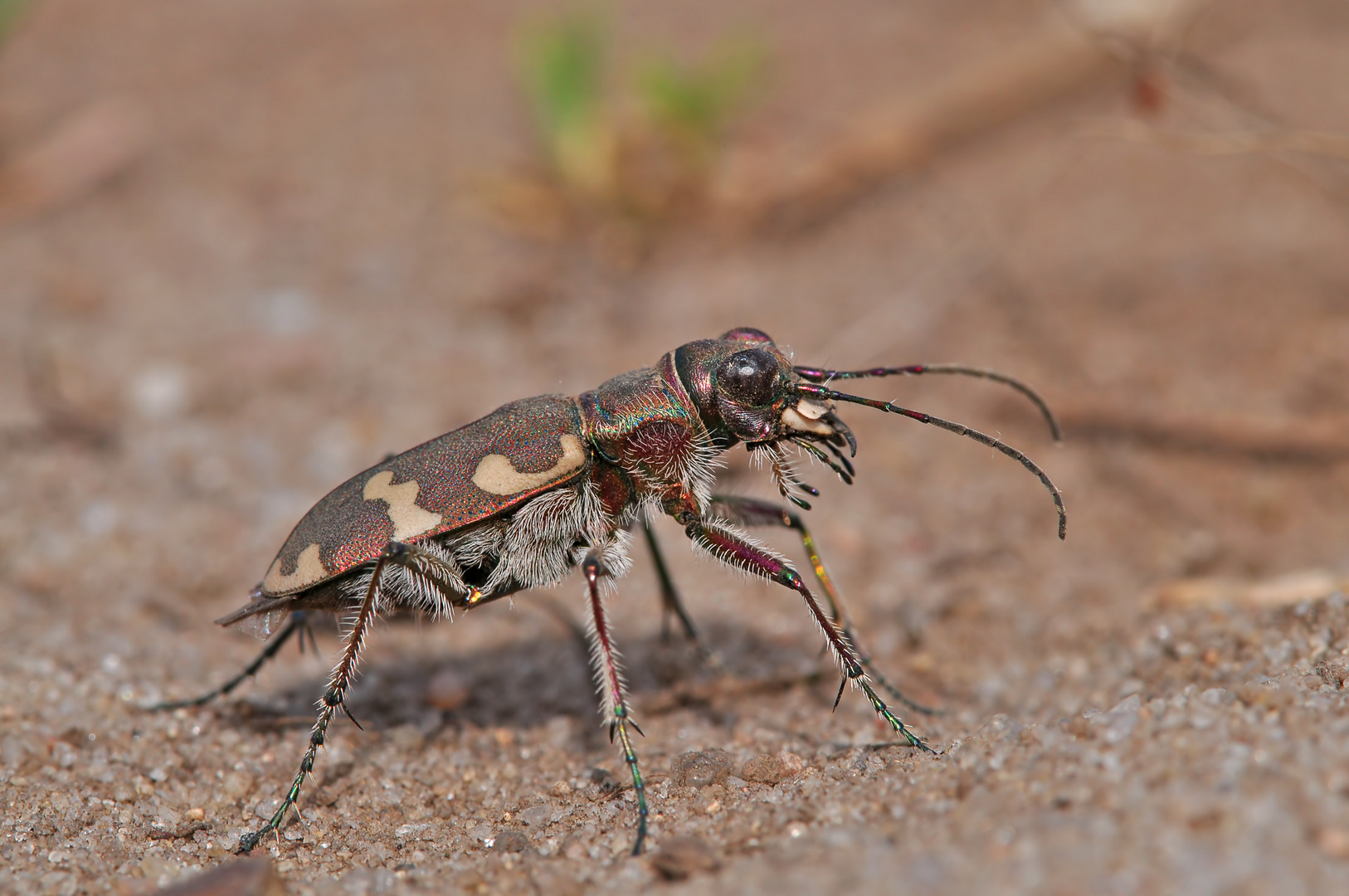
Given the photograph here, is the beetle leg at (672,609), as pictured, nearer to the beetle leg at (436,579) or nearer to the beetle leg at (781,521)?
the beetle leg at (781,521)

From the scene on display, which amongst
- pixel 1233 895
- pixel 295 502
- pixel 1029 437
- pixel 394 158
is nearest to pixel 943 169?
pixel 1029 437

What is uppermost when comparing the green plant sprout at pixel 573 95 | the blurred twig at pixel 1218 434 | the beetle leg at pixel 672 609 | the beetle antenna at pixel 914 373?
the green plant sprout at pixel 573 95

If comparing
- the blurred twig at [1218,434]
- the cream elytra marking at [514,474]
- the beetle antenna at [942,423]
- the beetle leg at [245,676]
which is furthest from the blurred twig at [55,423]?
the blurred twig at [1218,434]

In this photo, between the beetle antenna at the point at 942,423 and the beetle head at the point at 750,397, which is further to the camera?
the beetle head at the point at 750,397

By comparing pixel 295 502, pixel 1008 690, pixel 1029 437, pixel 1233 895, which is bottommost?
pixel 1233 895

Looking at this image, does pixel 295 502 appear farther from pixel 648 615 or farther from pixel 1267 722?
pixel 1267 722

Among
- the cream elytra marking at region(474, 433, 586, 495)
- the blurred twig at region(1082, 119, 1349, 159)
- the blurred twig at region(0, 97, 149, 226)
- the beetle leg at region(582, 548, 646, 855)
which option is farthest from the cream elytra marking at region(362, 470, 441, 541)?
the blurred twig at region(0, 97, 149, 226)

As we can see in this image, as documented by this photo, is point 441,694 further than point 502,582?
Yes
